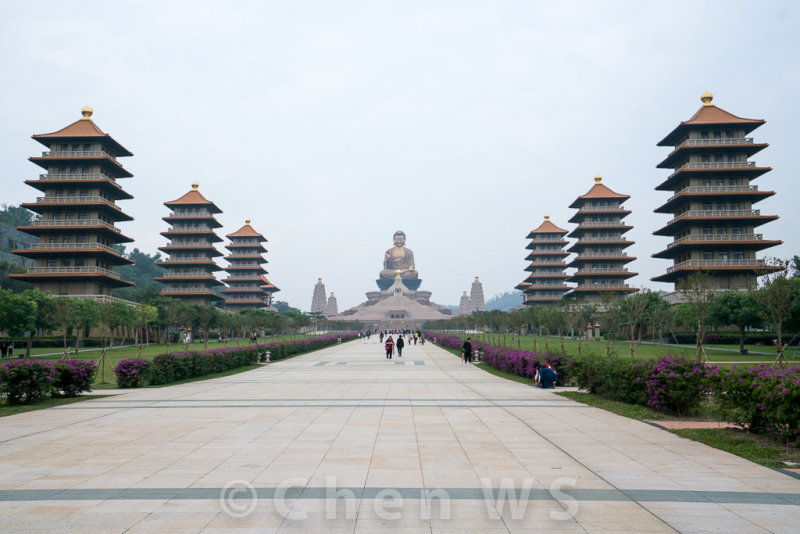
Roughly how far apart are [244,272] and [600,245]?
192 ft

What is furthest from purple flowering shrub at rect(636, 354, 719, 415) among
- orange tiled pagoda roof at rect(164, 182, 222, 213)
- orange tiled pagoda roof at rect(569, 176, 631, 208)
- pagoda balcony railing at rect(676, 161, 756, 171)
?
orange tiled pagoda roof at rect(164, 182, 222, 213)

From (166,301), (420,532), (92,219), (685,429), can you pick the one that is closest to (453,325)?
(166,301)

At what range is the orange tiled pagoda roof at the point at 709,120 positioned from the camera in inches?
2201

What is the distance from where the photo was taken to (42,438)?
9.64 meters

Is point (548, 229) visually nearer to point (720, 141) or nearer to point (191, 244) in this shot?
point (720, 141)

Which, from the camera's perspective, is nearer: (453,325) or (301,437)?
(301,437)

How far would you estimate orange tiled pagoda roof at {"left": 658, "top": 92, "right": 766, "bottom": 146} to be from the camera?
55.9m

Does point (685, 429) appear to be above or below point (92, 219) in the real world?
below

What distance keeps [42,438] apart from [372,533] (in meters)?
7.67

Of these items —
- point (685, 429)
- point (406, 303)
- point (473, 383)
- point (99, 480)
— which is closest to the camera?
point (99, 480)

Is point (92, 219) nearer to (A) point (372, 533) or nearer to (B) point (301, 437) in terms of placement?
(B) point (301, 437)

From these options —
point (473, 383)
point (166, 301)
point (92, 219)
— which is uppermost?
point (92, 219)

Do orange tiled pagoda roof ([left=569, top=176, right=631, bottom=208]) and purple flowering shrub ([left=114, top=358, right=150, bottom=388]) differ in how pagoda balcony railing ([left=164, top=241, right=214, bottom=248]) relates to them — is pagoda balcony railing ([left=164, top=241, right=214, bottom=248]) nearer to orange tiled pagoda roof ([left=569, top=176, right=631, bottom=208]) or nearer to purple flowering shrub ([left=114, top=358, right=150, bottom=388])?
orange tiled pagoda roof ([left=569, top=176, right=631, bottom=208])

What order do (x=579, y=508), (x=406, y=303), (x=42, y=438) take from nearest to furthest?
1. (x=579, y=508)
2. (x=42, y=438)
3. (x=406, y=303)
